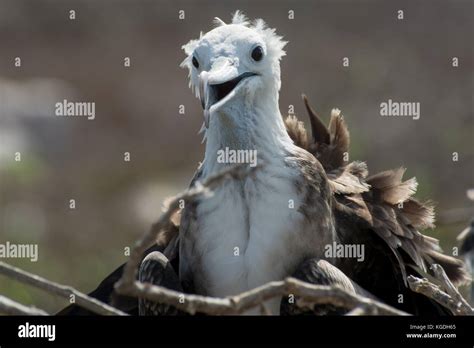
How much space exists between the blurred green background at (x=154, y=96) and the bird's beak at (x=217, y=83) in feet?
18.4

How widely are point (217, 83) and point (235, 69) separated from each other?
26 centimetres

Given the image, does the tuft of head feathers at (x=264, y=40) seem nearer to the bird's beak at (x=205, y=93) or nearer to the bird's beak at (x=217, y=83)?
the bird's beak at (x=217, y=83)

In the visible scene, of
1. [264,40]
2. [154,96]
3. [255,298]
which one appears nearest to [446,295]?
[255,298]

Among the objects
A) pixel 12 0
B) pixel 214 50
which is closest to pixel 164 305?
pixel 214 50

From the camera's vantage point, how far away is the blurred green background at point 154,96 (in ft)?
43.7

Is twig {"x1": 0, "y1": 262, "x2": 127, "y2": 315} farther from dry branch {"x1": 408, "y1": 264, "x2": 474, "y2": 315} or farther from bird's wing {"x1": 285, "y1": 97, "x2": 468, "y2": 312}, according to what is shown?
bird's wing {"x1": 285, "y1": 97, "x2": 468, "y2": 312}

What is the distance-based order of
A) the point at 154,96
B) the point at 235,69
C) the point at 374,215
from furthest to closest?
the point at 154,96 → the point at 374,215 → the point at 235,69

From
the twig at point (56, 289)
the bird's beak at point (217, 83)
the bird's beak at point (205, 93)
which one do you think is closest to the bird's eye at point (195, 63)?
the bird's beak at point (217, 83)

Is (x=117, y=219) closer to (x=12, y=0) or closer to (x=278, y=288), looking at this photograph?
(x=12, y=0)

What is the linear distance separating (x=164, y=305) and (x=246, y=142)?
0.95 meters

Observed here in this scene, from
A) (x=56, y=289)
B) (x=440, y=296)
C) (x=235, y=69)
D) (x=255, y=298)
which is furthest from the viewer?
(x=235, y=69)

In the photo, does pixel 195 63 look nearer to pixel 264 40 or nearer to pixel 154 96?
pixel 264 40

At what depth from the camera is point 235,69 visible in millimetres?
7070

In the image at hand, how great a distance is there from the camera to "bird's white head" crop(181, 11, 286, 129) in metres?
6.98
